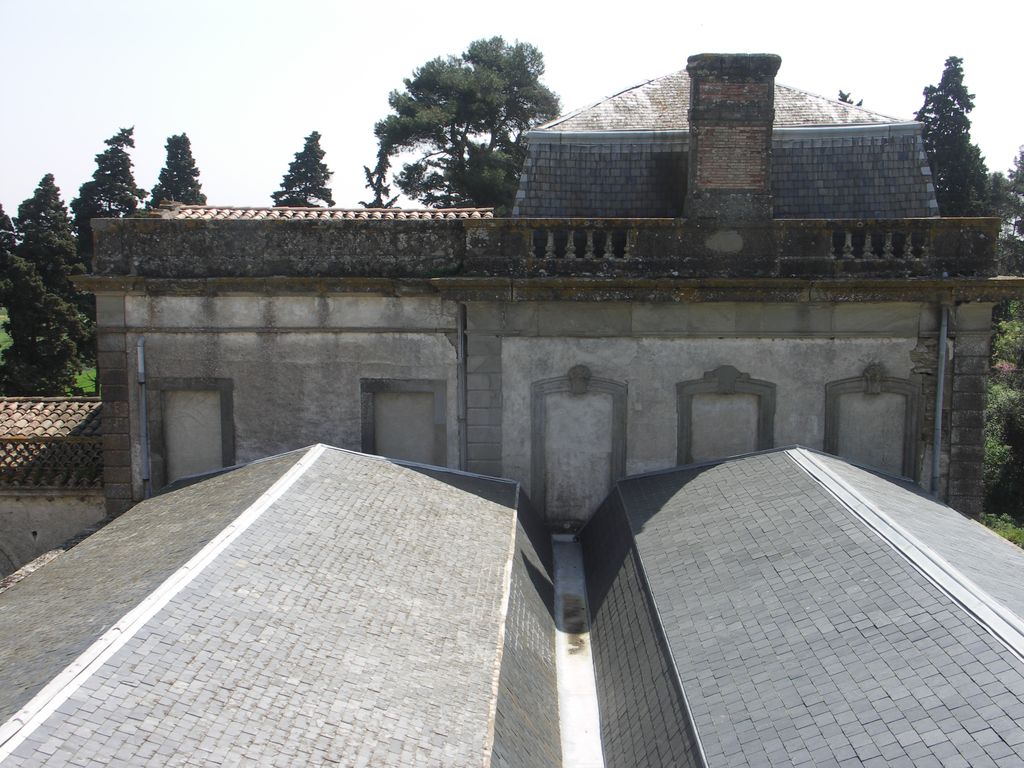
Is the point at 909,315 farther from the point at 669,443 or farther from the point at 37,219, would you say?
Result: the point at 37,219

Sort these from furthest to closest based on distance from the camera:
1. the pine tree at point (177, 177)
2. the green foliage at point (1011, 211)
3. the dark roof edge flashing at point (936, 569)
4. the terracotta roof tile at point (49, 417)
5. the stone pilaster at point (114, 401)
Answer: the green foliage at point (1011, 211), the pine tree at point (177, 177), the terracotta roof tile at point (49, 417), the stone pilaster at point (114, 401), the dark roof edge flashing at point (936, 569)

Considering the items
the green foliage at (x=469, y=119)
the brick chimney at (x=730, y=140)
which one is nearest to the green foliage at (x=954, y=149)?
the green foliage at (x=469, y=119)

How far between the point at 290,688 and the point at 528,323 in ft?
28.0

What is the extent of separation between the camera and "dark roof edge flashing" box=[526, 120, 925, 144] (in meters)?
15.1

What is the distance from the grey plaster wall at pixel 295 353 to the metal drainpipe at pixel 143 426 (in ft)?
0.35

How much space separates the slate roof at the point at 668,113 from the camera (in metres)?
15.4

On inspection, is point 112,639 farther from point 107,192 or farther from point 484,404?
point 107,192

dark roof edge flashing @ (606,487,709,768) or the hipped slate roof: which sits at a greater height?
the hipped slate roof

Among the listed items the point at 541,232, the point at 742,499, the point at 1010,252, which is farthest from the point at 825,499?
the point at 1010,252

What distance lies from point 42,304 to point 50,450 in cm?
1835

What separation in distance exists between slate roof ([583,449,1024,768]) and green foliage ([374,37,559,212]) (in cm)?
2793

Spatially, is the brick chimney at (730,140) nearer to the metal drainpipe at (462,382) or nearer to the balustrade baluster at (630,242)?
the balustrade baluster at (630,242)

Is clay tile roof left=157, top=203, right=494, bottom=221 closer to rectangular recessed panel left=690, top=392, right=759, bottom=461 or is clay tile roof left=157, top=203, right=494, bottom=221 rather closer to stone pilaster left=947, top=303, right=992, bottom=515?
rectangular recessed panel left=690, top=392, right=759, bottom=461

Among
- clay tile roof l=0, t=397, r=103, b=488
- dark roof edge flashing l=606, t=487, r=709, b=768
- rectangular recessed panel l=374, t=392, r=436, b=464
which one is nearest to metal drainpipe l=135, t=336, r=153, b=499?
clay tile roof l=0, t=397, r=103, b=488
